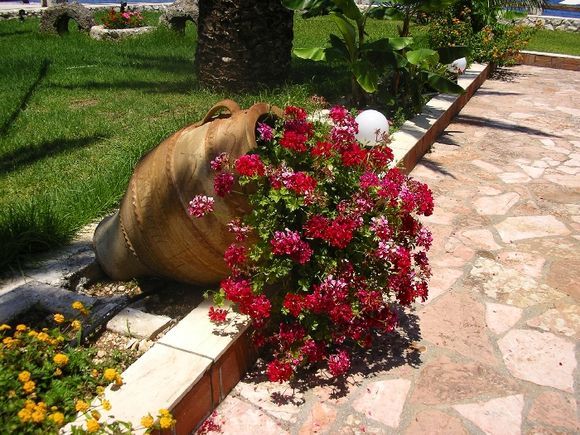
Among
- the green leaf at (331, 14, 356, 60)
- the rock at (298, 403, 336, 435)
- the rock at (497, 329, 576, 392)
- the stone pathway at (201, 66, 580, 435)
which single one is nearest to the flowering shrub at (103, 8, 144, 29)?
the green leaf at (331, 14, 356, 60)

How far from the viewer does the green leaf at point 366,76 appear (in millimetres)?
6156

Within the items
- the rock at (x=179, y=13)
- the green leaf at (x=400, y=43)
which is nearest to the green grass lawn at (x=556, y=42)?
the rock at (x=179, y=13)

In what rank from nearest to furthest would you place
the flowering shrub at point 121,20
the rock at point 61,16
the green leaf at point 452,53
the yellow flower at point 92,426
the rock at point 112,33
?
1. the yellow flower at point 92,426
2. the green leaf at point 452,53
3. the rock at point 112,33
4. the flowering shrub at point 121,20
5. the rock at point 61,16

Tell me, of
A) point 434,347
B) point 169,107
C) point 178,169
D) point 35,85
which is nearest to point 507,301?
point 434,347

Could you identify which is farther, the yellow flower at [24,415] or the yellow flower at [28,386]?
the yellow flower at [28,386]

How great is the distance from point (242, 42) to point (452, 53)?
2.63m

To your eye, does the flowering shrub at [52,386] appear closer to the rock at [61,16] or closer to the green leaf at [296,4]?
the green leaf at [296,4]

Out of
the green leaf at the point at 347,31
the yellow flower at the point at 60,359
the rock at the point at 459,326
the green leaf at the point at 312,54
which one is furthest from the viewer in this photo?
the green leaf at the point at 312,54

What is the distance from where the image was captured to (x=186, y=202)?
2807mm

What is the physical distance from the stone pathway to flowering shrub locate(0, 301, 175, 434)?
581mm

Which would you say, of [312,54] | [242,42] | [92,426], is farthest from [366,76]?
[92,426]

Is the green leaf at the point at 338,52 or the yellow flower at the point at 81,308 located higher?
the green leaf at the point at 338,52

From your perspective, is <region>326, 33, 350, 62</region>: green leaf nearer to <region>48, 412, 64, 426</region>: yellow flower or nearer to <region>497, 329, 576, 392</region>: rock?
<region>497, 329, 576, 392</region>: rock

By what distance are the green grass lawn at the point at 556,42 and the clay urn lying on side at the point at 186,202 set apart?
41.7ft
